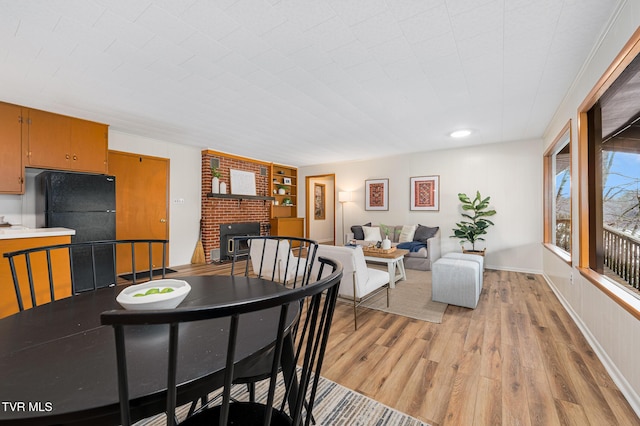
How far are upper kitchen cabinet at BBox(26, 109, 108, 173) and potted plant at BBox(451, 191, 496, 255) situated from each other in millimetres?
6056

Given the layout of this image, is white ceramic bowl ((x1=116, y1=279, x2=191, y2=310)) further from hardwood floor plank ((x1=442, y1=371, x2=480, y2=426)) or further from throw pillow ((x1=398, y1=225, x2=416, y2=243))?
throw pillow ((x1=398, y1=225, x2=416, y2=243))

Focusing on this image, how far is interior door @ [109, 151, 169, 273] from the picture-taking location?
452cm

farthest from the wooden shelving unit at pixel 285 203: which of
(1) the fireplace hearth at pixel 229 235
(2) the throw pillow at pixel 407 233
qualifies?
(2) the throw pillow at pixel 407 233

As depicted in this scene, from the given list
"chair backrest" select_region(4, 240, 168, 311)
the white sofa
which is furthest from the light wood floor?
"chair backrest" select_region(4, 240, 168, 311)

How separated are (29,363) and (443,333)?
2.65 m

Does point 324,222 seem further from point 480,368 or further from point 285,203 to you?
point 480,368

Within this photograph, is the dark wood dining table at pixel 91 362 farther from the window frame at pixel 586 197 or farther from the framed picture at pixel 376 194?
the framed picture at pixel 376 194

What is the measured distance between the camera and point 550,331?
249 centimetres

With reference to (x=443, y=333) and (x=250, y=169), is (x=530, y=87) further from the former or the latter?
(x=250, y=169)

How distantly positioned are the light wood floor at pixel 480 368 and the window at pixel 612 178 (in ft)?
2.10

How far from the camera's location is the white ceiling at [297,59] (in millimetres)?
1773

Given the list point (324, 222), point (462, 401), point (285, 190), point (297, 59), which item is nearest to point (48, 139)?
point (297, 59)

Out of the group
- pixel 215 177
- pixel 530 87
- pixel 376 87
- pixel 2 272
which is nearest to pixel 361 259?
pixel 376 87

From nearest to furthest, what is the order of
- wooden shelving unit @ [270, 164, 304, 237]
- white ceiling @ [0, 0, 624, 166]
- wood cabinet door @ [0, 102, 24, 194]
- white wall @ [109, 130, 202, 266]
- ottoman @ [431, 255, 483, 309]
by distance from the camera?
1. white ceiling @ [0, 0, 624, 166]
2. ottoman @ [431, 255, 483, 309]
3. wood cabinet door @ [0, 102, 24, 194]
4. white wall @ [109, 130, 202, 266]
5. wooden shelving unit @ [270, 164, 304, 237]
